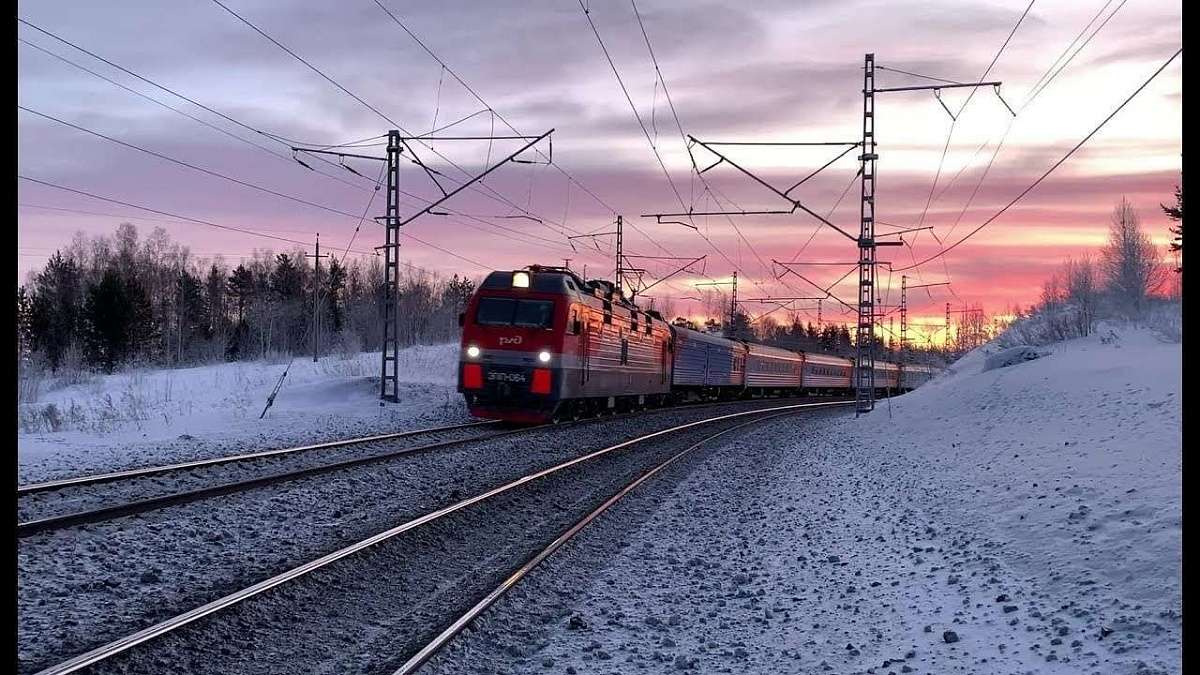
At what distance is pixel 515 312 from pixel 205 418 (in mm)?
8192

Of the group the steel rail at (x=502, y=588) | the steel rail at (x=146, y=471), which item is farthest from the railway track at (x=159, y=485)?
the steel rail at (x=502, y=588)

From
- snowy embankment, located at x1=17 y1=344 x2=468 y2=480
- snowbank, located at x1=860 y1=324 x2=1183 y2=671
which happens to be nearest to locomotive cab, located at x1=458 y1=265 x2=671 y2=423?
snowy embankment, located at x1=17 y1=344 x2=468 y2=480

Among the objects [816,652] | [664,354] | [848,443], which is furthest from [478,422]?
[816,652]

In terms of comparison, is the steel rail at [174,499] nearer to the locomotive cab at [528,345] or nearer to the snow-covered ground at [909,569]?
the snow-covered ground at [909,569]

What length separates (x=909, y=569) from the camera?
8.41m

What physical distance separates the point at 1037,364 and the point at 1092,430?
9.65 m

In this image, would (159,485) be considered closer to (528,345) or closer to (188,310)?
(528,345)

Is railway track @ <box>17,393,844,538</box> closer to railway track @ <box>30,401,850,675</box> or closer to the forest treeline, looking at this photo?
railway track @ <box>30,401,850,675</box>

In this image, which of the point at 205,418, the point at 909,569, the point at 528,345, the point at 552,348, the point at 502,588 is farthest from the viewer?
the point at 205,418

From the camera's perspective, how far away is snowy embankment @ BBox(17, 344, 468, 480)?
49.9ft

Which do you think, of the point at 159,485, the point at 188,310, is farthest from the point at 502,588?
the point at 188,310

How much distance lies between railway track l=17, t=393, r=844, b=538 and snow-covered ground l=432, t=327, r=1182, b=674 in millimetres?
4701

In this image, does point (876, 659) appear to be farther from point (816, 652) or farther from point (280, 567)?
point (280, 567)

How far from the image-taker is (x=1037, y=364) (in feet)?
67.4
